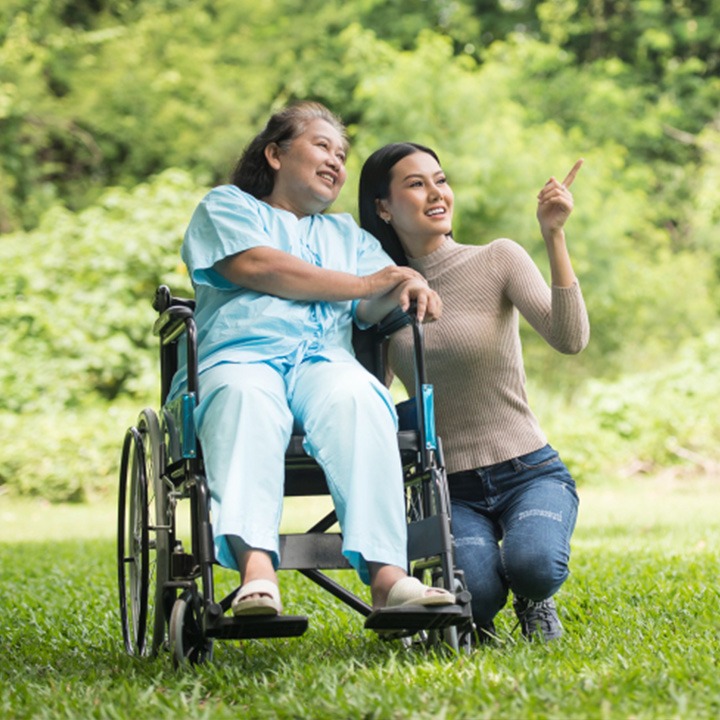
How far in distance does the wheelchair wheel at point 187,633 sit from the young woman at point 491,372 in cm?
62

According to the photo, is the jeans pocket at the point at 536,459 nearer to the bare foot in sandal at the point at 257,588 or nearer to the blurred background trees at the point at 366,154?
the bare foot in sandal at the point at 257,588

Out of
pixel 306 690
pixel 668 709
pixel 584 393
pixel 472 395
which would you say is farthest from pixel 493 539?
pixel 584 393

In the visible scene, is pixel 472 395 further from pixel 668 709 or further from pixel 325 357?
pixel 668 709

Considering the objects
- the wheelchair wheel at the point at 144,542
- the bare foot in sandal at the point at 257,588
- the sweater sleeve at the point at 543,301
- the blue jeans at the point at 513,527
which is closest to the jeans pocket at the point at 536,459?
the blue jeans at the point at 513,527

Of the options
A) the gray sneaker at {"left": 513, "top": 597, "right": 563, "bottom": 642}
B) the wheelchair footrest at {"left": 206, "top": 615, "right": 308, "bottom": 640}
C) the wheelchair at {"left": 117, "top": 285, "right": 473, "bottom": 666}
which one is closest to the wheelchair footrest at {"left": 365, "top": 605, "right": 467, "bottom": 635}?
the wheelchair at {"left": 117, "top": 285, "right": 473, "bottom": 666}

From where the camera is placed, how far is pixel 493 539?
9.19 feet

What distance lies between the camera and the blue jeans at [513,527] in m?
2.63

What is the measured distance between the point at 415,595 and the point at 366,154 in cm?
1005

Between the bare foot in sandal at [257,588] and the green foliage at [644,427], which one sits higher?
the bare foot in sandal at [257,588]

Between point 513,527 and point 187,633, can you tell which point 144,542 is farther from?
point 513,527

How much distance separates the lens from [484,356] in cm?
287

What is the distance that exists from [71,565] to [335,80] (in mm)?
10373

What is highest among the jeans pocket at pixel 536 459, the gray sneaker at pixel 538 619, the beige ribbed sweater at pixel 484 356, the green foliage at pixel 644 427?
the beige ribbed sweater at pixel 484 356

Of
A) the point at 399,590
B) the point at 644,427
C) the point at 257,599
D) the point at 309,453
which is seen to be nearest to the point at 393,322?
the point at 309,453
